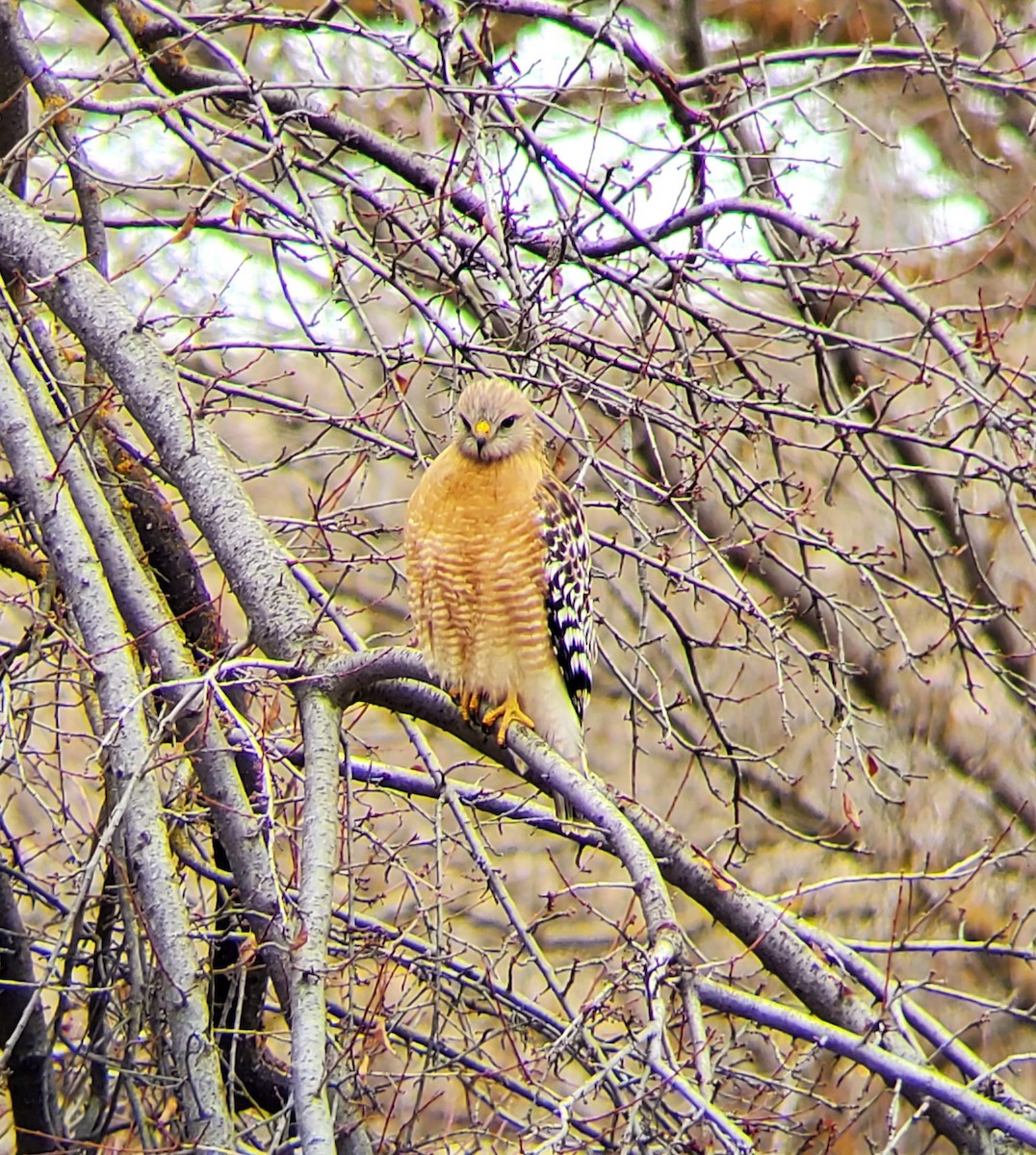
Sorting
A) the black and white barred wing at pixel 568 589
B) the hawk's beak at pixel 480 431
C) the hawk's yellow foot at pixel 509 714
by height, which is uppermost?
the hawk's beak at pixel 480 431

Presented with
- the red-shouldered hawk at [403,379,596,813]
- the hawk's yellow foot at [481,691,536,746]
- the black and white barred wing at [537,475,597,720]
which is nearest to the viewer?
the hawk's yellow foot at [481,691,536,746]

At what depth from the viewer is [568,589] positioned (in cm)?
440

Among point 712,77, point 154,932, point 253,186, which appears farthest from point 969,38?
point 154,932

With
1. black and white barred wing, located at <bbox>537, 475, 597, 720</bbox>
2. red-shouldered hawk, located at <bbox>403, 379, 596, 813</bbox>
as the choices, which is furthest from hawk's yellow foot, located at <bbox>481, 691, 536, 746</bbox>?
black and white barred wing, located at <bbox>537, 475, 597, 720</bbox>

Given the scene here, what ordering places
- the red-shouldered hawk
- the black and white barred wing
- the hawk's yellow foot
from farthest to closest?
the black and white barred wing, the red-shouldered hawk, the hawk's yellow foot

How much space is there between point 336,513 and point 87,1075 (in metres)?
1.57

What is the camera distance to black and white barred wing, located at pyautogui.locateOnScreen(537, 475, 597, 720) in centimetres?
439

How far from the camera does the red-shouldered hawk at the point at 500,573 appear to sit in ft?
14.0

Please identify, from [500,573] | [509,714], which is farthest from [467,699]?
[500,573]

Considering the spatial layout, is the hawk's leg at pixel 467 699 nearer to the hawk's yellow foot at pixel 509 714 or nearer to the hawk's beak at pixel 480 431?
the hawk's yellow foot at pixel 509 714

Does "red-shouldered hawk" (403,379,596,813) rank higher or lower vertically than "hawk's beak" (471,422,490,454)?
lower

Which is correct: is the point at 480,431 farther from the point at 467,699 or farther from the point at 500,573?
the point at 467,699

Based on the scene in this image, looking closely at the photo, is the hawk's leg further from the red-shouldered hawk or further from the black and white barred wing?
the black and white barred wing

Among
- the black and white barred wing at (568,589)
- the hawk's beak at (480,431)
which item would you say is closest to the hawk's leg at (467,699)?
the black and white barred wing at (568,589)
